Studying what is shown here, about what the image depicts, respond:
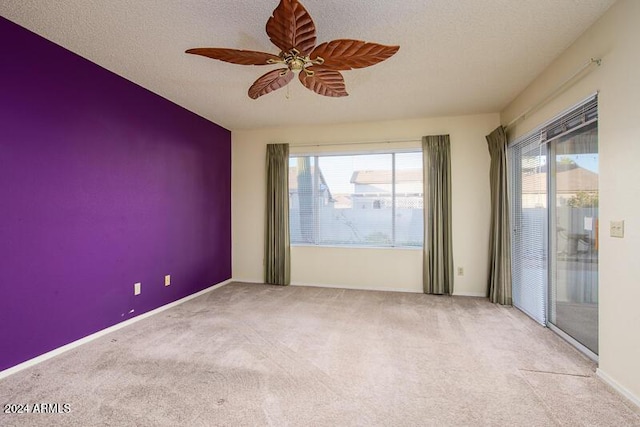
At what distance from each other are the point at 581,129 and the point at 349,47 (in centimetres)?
212

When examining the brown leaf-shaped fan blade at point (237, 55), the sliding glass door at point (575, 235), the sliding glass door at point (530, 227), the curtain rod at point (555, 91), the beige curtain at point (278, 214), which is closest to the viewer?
the brown leaf-shaped fan blade at point (237, 55)

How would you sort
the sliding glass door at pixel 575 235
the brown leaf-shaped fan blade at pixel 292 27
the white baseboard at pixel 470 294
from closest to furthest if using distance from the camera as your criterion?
the brown leaf-shaped fan blade at pixel 292 27
the sliding glass door at pixel 575 235
the white baseboard at pixel 470 294

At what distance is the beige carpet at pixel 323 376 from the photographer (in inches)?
68.2

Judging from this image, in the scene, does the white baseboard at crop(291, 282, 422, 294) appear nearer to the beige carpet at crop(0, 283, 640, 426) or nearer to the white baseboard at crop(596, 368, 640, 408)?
the beige carpet at crop(0, 283, 640, 426)

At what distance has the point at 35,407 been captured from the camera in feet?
5.96

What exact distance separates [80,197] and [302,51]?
2.36m

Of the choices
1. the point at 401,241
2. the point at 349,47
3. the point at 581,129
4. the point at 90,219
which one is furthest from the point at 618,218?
the point at 90,219

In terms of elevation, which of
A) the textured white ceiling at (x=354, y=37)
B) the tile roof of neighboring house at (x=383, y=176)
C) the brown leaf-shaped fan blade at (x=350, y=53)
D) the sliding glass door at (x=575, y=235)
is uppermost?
the textured white ceiling at (x=354, y=37)

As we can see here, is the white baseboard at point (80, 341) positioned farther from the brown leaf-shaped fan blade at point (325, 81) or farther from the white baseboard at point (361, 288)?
the brown leaf-shaped fan blade at point (325, 81)

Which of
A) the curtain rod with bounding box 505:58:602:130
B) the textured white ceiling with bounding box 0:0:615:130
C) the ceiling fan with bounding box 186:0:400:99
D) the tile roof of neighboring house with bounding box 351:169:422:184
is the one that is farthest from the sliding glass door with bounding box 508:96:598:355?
the ceiling fan with bounding box 186:0:400:99

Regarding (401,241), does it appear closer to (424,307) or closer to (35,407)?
(424,307)

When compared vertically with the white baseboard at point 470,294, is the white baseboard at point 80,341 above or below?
above

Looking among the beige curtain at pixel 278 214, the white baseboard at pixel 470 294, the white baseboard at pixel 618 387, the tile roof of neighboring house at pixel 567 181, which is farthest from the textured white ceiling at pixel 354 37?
the white baseboard at pixel 470 294

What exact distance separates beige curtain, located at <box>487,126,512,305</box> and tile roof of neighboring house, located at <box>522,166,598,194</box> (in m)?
0.29
